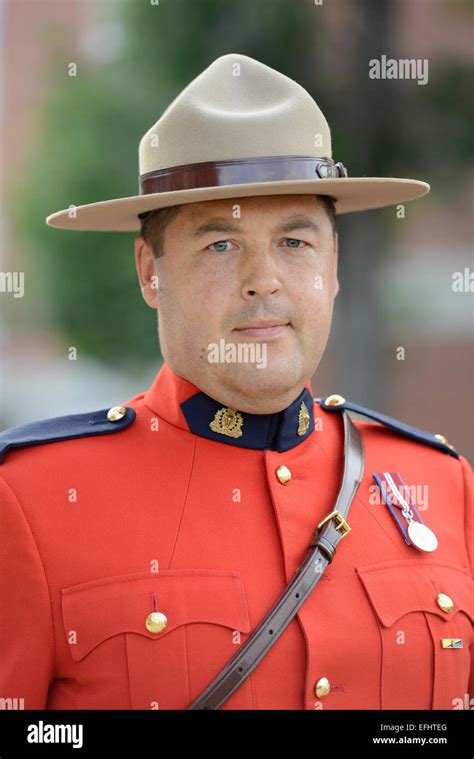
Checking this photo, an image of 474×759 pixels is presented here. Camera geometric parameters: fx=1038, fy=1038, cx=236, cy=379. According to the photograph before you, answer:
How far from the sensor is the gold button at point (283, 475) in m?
2.28

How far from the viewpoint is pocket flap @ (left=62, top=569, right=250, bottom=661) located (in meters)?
2.06

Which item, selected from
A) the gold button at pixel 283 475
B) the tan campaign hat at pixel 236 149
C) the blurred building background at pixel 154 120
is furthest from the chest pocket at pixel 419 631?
the blurred building background at pixel 154 120

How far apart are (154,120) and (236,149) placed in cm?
463

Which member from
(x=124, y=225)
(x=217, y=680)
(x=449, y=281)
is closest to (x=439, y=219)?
(x=449, y=281)

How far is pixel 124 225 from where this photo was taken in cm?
254

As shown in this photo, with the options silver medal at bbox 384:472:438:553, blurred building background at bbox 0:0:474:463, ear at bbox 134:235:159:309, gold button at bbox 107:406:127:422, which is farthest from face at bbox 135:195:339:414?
blurred building background at bbox 0:0:474:463

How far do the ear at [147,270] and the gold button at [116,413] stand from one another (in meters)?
0.25

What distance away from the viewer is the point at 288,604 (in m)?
2.09

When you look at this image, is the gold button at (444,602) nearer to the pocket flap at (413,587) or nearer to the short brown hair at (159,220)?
the pocket flap at (413,587)

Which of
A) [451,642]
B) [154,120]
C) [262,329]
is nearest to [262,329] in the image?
[262,329]

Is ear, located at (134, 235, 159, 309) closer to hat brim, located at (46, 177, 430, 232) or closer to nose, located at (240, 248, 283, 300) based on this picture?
hat brim, located at (46, 177, 430, 232)

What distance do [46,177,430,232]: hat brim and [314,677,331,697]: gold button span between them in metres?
0.99

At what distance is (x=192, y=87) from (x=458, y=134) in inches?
184

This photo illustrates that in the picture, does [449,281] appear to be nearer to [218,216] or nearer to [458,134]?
[458,134]
